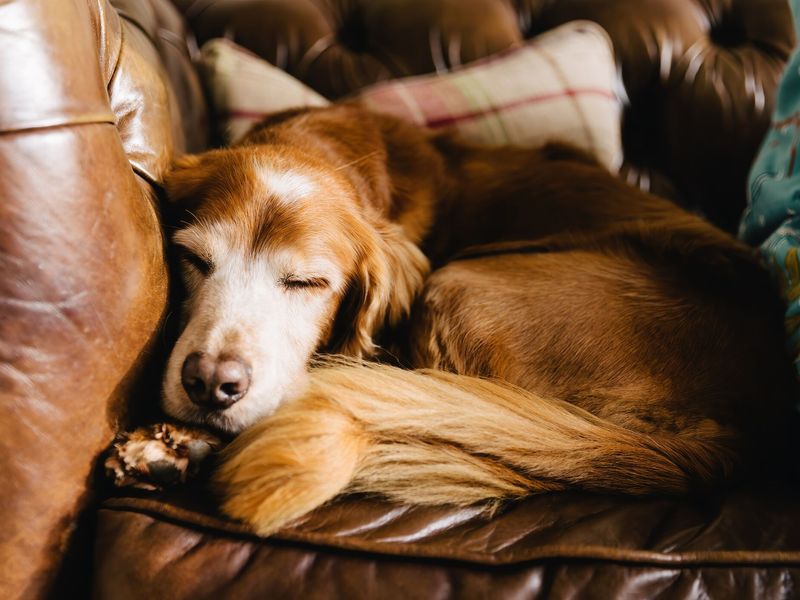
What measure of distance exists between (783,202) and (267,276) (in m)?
1.05

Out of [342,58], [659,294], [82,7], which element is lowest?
[659,294]

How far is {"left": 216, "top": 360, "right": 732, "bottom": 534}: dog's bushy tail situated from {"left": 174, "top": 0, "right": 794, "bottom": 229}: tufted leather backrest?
3.98ft

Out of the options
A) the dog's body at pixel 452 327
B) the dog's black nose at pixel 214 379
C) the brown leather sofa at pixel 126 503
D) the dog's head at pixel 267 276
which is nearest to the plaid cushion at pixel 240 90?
the dog's body at pixel 452 327

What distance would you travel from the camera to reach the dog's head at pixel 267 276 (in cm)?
103

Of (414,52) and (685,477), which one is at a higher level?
(414,52)

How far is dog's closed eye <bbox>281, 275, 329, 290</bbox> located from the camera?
121 centimetres

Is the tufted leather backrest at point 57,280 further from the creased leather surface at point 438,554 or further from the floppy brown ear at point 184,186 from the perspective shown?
the floppy brown ear at point 184,186

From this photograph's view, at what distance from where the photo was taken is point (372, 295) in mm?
1353

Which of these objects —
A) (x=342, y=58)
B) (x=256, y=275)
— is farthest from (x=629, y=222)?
(x=342, y=58)

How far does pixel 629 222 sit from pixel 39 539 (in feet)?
4.14

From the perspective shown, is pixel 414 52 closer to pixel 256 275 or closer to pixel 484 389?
pixel 256 275

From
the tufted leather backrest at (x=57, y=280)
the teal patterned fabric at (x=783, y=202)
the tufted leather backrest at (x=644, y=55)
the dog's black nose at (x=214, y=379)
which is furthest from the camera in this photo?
the tufted leather backrest at (x=644, y=55)

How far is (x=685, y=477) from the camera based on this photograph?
96cm

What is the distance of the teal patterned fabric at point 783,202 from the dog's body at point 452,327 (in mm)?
54
